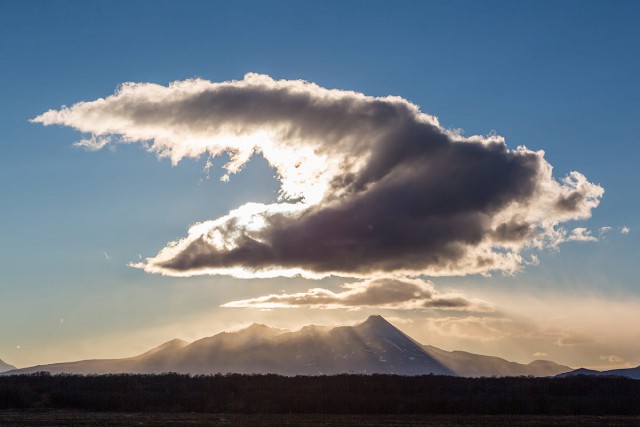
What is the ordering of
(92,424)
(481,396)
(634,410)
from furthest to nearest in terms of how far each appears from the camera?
(481,396), (634,410), (92,424)

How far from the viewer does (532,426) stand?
75.8 m

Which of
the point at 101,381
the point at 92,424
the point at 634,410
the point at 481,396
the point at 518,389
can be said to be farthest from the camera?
the point at 101,381

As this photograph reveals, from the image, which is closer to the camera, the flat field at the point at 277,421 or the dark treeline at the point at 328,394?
the flat field at the point at 277,421

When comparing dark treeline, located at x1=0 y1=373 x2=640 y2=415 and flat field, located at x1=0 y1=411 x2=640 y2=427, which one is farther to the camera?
dark treeline, located at x1=0 y1=373 x2=640 y2=415

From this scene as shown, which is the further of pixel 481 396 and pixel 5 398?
pixel 481 396

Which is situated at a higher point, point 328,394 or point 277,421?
point 328,394

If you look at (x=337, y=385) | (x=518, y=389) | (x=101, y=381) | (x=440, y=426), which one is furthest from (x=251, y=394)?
(x=440, y=426)

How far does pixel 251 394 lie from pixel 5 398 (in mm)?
35523

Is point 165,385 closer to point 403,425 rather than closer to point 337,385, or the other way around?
point 337,385

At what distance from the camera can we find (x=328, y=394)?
117 meters

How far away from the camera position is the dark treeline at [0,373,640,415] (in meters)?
105

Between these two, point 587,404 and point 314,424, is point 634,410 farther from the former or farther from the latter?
point 314,424

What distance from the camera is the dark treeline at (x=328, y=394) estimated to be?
105 meters

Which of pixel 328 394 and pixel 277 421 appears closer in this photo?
pixel 277 421
